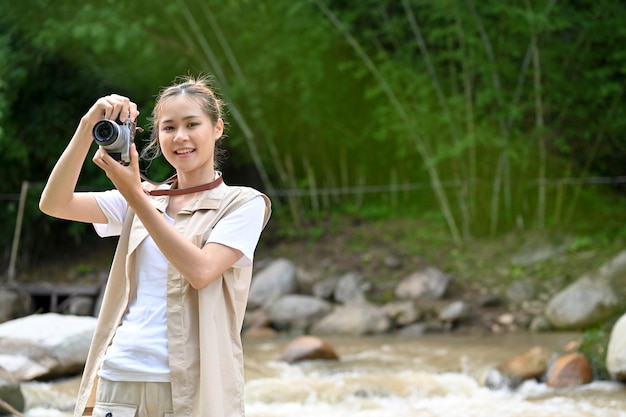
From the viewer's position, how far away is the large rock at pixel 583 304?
6.19m

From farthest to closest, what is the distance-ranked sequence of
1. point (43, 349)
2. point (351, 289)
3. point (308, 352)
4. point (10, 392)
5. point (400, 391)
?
point (351, 289)
point (308, 352)
point (43, 349)
point (400, 391)
point (10, 392)

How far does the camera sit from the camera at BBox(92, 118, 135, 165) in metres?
1.33

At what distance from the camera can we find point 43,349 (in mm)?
4953

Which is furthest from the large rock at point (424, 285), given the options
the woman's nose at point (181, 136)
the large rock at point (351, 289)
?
the woman's nose at point (181, 136)

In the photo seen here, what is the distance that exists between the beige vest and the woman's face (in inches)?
2.6

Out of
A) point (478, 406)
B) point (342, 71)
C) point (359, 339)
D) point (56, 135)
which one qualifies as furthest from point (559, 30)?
point (56, 135)

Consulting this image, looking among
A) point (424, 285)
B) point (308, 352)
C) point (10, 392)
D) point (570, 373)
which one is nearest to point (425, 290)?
point (424, 285)

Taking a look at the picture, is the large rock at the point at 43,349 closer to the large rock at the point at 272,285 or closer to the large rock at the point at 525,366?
the large rock at the point at 525,366

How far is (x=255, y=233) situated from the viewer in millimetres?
1474

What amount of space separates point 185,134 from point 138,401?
475 millimetres

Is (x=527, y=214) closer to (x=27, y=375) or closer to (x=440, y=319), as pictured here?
(x=440, y=319)

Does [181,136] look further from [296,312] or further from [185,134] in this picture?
[296,312]

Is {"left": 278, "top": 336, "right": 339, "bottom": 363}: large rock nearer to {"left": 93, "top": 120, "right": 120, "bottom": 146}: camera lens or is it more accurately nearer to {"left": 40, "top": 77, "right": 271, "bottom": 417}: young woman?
{"left": 40, "top": 77, "right": 271, "bottom": 417}: young woman

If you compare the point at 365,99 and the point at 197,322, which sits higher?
the point at 365,99
